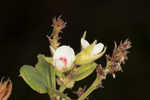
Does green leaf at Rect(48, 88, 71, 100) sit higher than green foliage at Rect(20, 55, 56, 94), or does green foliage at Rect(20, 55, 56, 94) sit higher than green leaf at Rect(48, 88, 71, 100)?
green foliage at Rect(20, 55, 56, 94)

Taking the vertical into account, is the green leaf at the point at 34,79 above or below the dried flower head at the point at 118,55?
above

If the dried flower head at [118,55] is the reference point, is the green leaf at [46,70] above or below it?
above

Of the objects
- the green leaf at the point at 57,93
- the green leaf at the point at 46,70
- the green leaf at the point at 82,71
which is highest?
the green leaf at the point at 46,70

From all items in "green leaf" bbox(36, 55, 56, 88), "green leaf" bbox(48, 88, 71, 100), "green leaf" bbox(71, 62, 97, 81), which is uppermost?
"green leaf" bbox(36, 55, 56, 88)

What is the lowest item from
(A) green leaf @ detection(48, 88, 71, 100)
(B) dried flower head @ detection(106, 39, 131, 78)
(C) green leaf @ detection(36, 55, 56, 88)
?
(A) green leaf @ detection(48, 88, 71, 100)
